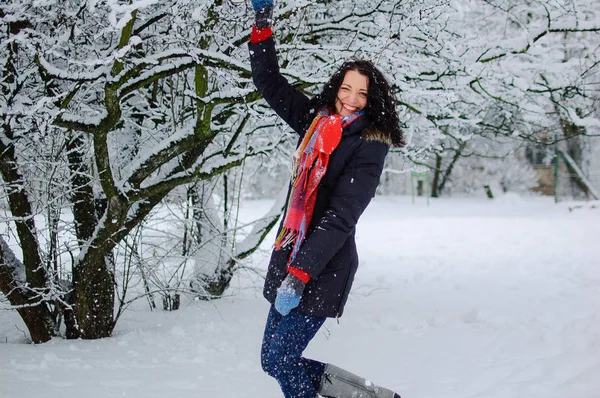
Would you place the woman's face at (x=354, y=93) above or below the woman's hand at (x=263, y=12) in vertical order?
below

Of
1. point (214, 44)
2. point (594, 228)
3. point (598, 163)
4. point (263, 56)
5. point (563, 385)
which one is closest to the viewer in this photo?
point (263, 56)

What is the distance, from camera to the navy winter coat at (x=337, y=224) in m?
2.14

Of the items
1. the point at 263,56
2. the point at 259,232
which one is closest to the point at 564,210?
the point at 259,232

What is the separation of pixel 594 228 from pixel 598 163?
60.9 ft

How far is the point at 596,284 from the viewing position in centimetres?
589

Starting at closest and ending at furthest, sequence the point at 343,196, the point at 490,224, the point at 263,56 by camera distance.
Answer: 1. the point at 343,196
2. the point at 263,56
3. the point at 490,224

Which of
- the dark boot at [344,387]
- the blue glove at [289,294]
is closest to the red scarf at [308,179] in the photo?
the blue glove at [289,294]

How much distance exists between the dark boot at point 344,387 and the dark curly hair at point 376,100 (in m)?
1.07

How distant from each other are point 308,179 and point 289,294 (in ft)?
1.61

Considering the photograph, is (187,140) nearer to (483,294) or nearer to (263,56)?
(263,56)

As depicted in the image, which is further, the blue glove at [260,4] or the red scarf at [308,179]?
the blue glove at [260,4]

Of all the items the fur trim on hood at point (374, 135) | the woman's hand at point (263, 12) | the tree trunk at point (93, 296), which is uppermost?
the woman's hand at point (263, 12)

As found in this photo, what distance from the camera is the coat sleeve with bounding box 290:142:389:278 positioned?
2.13m

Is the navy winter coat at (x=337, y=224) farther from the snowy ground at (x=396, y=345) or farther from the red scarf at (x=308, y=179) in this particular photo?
the snowy ground at (x=396, y=345)
